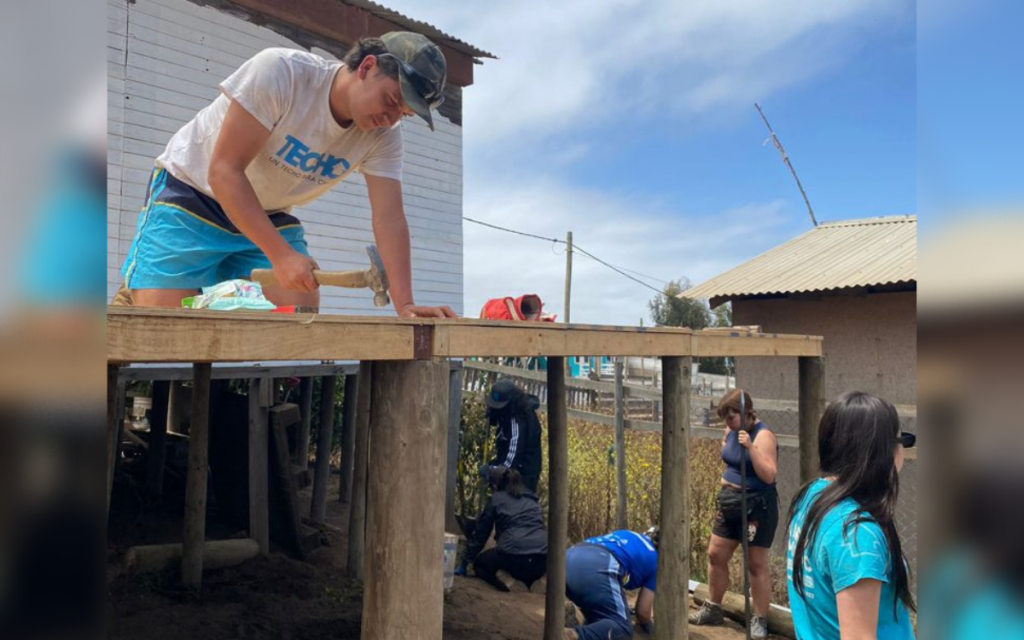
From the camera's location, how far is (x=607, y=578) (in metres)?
5.45

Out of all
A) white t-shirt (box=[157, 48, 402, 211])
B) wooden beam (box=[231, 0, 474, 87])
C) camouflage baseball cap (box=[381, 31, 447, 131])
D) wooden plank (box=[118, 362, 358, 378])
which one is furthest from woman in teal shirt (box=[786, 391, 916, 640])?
wooden beam (box=[231, 0, 474, 87])

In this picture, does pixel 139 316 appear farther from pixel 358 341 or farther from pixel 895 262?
pixel 895 262

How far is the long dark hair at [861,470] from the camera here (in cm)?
209

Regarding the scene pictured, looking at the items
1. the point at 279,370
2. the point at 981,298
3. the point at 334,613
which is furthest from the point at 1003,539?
the point at 279,370

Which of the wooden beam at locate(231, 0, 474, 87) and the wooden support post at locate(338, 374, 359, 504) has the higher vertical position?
the wooden beam at locate(231, 0, 474, 87)

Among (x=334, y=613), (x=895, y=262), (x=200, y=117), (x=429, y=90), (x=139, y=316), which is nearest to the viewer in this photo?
(x=139, y=316)

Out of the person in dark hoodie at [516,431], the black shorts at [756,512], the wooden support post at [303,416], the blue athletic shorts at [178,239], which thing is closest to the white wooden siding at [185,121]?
the wooden support post at [303,416]

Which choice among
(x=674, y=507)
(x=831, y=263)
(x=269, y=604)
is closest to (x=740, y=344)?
(x=674, y=507)

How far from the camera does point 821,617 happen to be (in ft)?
7.20

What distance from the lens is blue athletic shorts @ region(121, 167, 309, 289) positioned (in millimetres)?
2824

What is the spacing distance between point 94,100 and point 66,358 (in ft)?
0.62

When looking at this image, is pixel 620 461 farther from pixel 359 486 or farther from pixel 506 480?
pixel 359 486

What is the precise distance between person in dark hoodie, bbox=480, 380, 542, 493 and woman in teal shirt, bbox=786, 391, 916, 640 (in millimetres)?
5009

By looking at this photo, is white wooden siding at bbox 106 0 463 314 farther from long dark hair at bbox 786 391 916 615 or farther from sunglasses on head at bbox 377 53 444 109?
long dark hair at bbox 786 391 916 615
